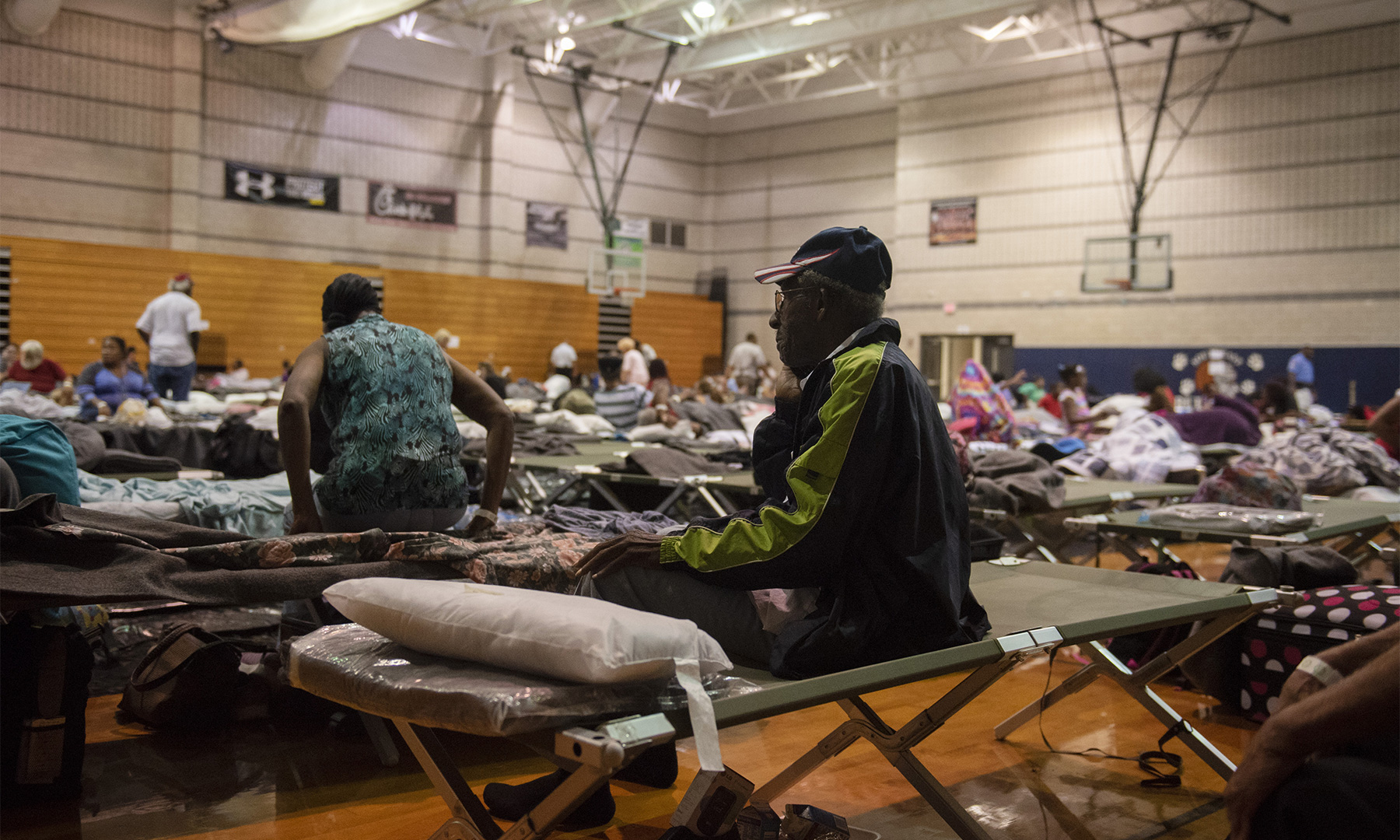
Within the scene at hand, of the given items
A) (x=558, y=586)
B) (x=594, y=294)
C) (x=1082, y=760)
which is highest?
(x=594, y=294)

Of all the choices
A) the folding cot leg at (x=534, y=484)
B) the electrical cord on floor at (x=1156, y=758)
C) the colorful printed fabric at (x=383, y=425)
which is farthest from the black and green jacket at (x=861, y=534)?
the folding cot leg at (x=534, y=484)

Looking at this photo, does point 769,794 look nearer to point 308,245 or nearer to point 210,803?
point 210,803

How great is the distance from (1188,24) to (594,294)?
1056 cm

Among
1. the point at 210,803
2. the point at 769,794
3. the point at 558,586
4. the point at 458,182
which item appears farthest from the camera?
the point at 458,182

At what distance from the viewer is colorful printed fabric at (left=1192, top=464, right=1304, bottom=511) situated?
4.41 m

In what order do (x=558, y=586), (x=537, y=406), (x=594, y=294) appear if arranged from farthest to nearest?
1. (x=594, y=294)
2. (x=537, y=406)
3. (x=558, y=586)

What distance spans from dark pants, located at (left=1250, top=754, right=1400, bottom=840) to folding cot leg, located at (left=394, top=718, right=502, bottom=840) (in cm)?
112

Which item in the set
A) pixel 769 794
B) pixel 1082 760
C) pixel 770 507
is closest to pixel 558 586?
pixel 769 794

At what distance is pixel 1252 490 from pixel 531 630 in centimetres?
395

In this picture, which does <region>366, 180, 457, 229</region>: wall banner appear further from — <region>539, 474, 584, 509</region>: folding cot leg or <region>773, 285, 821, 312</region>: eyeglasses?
<region>773, 285, 821, 312</region>: eyeglasses

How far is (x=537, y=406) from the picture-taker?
33.7 ft

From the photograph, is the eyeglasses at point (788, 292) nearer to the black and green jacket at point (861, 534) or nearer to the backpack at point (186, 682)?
the black and green jacket at point (861, 534)

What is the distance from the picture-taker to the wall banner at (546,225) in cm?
1839

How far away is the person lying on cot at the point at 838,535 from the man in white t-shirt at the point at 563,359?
619 inches
